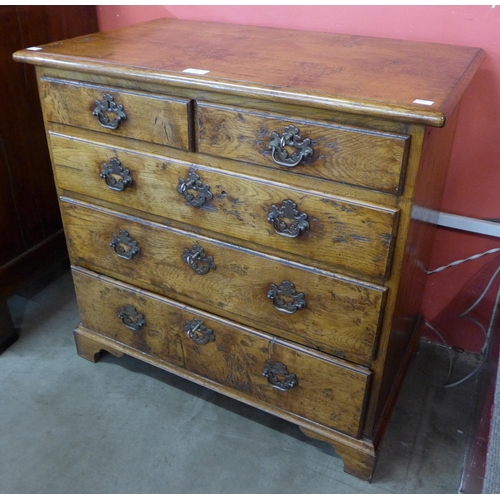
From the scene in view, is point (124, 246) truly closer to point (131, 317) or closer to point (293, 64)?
point (131, 317)

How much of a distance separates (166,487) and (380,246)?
767mm

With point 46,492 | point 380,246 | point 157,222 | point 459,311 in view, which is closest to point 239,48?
point 157,222

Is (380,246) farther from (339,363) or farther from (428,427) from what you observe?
(428,427)

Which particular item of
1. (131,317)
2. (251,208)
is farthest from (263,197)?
(131,317)

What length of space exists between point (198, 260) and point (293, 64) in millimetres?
470

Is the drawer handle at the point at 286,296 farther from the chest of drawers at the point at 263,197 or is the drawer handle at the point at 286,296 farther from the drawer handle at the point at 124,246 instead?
the drawer handle at the point at 124,246

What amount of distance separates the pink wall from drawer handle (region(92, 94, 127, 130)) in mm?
553

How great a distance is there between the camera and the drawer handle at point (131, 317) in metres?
1.42

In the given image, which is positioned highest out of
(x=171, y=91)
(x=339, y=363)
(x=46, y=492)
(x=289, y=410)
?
(x=171, y=91)

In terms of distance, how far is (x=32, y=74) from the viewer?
1.56m

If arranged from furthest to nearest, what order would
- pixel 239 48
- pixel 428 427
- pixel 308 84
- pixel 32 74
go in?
pixel 32 74 < pixel 428 427 < pixel 239 48 < pixel 308 84

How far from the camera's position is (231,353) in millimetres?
1327

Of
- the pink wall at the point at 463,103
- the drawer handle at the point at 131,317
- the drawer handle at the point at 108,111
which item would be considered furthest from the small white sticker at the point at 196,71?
the drawer handle at the point at 131,317

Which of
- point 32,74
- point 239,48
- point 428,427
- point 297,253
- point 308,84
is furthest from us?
point 32,74
